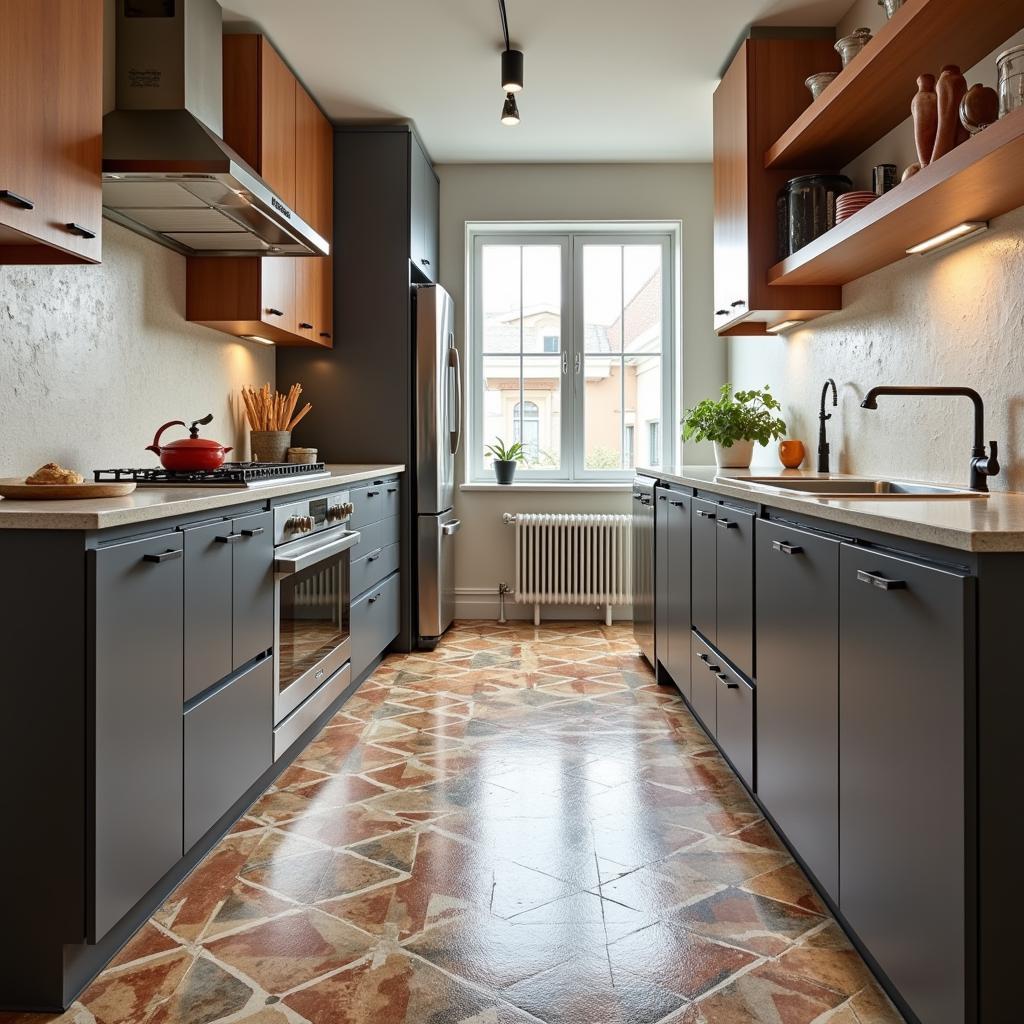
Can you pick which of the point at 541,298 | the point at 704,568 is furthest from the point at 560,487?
the point at 704,568

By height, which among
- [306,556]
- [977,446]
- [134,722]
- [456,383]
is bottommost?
[134,722]

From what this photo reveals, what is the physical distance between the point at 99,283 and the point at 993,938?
288 cm

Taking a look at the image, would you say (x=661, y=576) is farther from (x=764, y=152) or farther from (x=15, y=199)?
(x=15, y=199)

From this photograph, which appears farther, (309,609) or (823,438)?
(823,438)

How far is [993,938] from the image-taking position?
1.19 metres

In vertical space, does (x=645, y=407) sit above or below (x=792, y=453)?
above

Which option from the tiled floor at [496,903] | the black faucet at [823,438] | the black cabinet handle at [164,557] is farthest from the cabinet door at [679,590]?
the black cabinet handle at [164,557]

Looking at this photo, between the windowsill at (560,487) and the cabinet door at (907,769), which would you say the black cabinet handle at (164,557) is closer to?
the cabinet door at (907,769)

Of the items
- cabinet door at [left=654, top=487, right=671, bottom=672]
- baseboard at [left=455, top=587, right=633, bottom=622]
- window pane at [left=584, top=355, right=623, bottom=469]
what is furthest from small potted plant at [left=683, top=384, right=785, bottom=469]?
baseboard at [left=455, top=587, right=633, bottom=622]

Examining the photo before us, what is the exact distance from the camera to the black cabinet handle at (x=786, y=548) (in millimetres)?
1926

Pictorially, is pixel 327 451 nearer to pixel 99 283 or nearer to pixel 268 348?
pixel 268 348

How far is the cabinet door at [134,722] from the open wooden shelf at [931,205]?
74.6 inches

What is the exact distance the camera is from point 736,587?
2486 millimetres

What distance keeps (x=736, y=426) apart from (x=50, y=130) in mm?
2912
